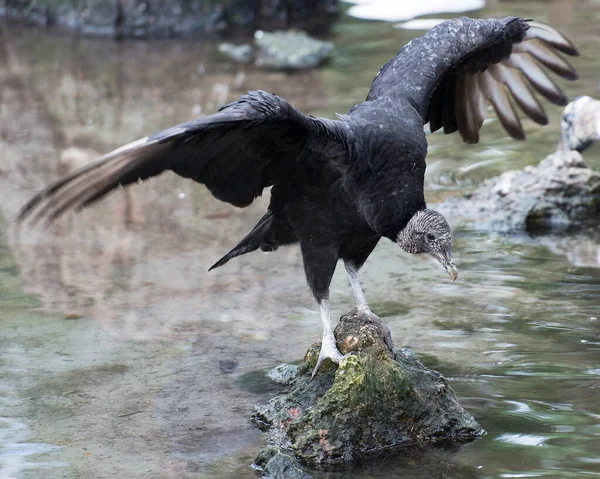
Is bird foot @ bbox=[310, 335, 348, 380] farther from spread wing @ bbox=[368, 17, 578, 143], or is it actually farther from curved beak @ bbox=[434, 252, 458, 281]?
spread wing @ bbox=[368, 17, 578, 143]

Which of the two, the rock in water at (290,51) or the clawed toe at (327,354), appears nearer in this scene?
the clawed toe at (327,354)

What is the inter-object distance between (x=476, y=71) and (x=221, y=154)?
1743 millimetres

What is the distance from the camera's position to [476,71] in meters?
4.81

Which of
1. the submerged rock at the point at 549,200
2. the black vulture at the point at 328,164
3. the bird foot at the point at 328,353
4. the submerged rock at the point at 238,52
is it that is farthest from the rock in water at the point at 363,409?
the submerged rock at the point at 238,52

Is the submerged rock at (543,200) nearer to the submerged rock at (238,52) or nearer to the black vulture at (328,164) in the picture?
the black vulture at (328,164)

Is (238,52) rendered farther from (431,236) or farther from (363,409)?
(363,409)

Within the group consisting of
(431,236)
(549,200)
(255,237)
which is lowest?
(549,200)

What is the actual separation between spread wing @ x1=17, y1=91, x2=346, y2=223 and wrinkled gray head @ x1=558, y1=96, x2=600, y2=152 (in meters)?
3.18

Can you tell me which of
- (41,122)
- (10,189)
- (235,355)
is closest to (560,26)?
(41,122)

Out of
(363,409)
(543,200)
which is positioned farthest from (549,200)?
(363,409)

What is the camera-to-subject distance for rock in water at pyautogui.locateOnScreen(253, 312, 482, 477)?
3617 millimetres

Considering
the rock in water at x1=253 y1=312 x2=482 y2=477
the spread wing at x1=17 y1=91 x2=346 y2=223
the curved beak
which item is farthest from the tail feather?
the curved beak

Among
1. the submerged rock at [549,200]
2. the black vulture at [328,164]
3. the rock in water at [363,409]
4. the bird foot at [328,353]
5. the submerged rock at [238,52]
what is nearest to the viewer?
the black vulture at [328,164]

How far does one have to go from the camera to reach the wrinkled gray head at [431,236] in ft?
12.1
